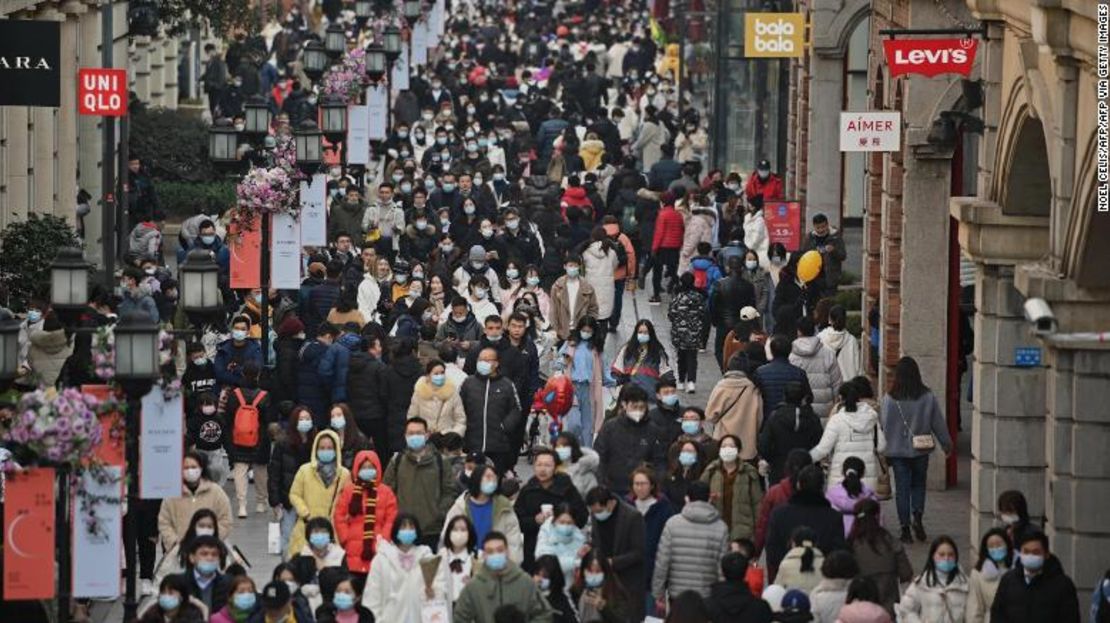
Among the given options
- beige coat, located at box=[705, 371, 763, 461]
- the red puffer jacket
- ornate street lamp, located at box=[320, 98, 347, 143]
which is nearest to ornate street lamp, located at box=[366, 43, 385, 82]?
ornate street lamp, located at box=[320, 98, 347, 143]

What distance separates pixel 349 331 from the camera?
29812 millimetres

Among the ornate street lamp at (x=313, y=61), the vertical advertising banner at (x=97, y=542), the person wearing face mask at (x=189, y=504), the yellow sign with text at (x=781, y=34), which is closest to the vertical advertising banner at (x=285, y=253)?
the person wearing face mask at (x=189, y=504)

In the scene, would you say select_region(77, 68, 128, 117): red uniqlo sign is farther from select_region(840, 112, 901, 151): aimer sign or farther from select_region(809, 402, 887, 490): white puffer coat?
select_region(809, 402, 887, 490): white puffer coat

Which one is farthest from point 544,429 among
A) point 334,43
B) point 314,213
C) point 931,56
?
point 334,43

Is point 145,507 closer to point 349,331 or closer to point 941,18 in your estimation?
point 349,331

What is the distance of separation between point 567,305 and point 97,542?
12207 mm

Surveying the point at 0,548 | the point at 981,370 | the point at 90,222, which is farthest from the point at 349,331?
the point at 90,222

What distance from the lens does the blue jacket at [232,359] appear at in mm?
29234

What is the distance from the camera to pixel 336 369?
29047 millimetres

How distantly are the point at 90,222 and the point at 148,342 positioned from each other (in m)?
24.6

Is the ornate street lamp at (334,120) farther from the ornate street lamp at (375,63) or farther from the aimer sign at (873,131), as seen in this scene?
the aimer sign at (873,131)

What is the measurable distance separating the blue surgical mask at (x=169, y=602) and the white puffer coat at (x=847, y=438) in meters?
6.77

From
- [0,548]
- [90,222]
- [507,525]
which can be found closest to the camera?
[0,548]

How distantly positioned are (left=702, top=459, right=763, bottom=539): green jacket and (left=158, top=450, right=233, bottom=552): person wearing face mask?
140 inches
